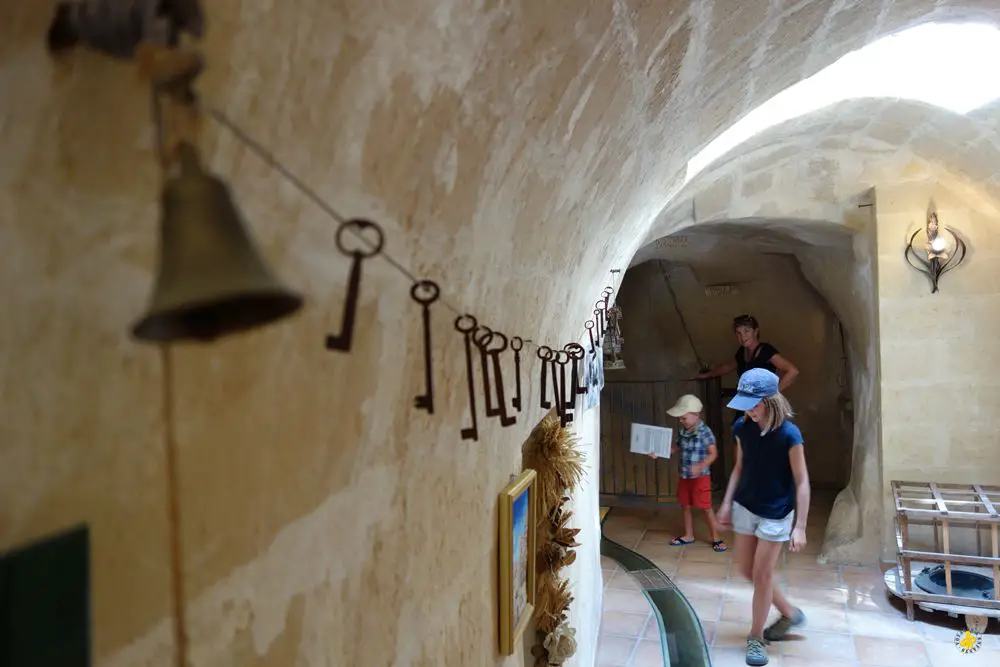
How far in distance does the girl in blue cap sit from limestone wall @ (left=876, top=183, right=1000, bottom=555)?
1109 mm

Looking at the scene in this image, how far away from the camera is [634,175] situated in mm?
1633

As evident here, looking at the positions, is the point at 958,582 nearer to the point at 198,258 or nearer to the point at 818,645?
the point at 818,645

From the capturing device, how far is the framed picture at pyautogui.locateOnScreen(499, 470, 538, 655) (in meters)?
1.18

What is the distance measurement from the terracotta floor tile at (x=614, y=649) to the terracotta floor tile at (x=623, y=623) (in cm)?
5

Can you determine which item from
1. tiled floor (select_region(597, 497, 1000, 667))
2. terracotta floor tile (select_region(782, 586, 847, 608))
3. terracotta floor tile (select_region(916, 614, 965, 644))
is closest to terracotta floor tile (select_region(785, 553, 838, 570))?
tiled floor (select_region(597, 497, 1000, 667))

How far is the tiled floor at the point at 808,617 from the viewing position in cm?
259

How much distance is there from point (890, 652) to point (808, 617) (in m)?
0.36

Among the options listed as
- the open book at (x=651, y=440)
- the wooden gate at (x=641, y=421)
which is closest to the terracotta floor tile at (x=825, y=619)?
the open book at (x=651, y=440)

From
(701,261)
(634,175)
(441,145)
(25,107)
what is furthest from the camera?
(701,261)

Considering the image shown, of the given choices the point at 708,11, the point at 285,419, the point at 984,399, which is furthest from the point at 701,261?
the point at 285,419

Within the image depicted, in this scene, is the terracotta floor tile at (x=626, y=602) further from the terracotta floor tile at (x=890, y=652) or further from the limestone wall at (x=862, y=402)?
the limestone wall at (x=862, y=402)

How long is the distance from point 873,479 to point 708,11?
121 inches

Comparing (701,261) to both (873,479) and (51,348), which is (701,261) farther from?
(51,348)

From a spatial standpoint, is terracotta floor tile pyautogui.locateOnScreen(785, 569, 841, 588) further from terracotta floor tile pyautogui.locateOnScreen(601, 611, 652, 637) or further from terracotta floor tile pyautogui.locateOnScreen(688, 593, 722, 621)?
terracotta floor tile pyautogui.locateOnScreen(601, 611, 652, 637)
